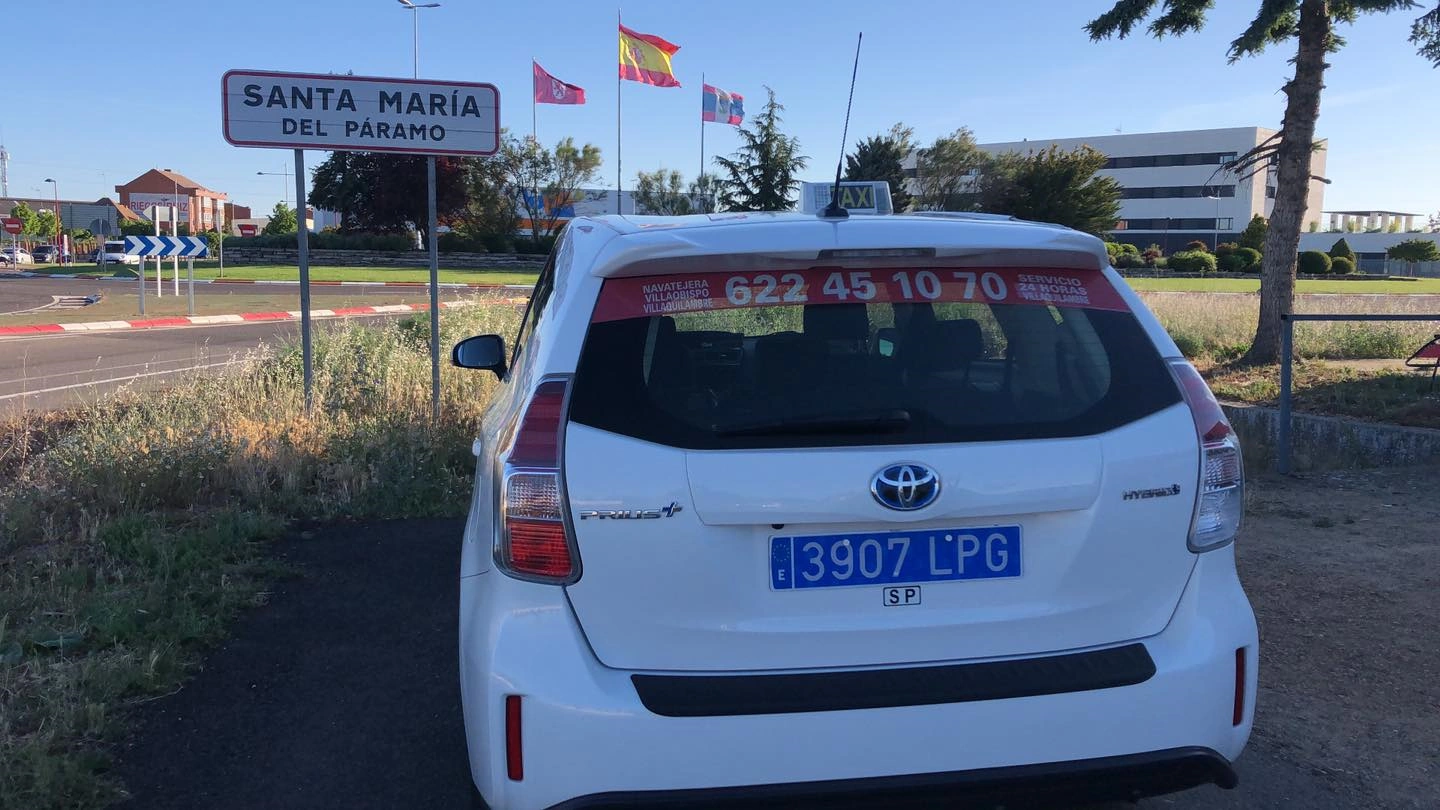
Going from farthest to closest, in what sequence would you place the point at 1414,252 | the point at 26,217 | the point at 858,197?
the point at 26,217
the point at 1414,252
the point at 858,197

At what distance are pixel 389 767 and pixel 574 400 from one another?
1765mm

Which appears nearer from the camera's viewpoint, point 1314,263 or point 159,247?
point 159,247

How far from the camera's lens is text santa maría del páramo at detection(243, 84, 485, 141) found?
7.98m

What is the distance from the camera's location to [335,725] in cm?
378

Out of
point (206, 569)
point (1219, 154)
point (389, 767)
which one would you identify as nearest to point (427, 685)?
point (389, 767)

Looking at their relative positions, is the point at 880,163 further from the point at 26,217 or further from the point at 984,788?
the point at 26,217

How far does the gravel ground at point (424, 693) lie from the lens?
336 cm

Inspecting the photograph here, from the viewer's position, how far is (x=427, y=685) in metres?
4.14

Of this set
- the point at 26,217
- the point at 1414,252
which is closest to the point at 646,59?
the point at 1414,252

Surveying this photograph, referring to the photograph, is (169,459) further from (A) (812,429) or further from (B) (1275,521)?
(B) (1275,521)

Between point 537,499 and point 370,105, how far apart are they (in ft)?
22.2

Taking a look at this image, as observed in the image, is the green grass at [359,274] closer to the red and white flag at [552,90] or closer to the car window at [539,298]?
the red and white flag at [552,90]

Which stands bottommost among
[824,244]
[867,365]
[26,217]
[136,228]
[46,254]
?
[46,254]

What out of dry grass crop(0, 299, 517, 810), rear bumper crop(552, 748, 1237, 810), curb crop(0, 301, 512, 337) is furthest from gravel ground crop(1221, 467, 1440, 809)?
curb crop(0, 301, 512, 337)
